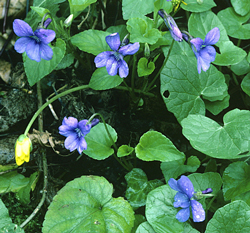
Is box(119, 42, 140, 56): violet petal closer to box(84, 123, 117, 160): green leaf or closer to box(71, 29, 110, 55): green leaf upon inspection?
box(71, 29, 110, 55): green leaf

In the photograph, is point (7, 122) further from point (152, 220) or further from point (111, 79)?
point (152, 220)

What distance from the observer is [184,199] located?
4.66 feet

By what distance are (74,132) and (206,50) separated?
860 mm

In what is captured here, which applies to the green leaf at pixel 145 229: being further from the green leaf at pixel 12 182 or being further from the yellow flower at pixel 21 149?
the green leaf at pixel 12 182

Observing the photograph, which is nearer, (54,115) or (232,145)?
(232,145)

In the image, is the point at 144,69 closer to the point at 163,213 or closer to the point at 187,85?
the point at 187,85

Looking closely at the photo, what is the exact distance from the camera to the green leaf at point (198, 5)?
185 cm

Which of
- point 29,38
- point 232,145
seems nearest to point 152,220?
point 232,145

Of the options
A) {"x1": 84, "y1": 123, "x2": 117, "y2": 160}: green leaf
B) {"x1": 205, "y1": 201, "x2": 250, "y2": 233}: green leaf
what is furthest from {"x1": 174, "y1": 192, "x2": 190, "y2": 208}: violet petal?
{"x1": 84, "y1": 123, "x2": 117, "y2": 160}: green leaf

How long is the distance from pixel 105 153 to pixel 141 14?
2.96 ft

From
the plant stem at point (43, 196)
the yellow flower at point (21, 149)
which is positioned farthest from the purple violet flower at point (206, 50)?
the plant stem at point (43, 196)

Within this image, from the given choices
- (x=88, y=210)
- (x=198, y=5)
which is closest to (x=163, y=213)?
(x=88, y=210)

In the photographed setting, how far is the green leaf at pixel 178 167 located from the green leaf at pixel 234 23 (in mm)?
990

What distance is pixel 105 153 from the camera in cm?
164
